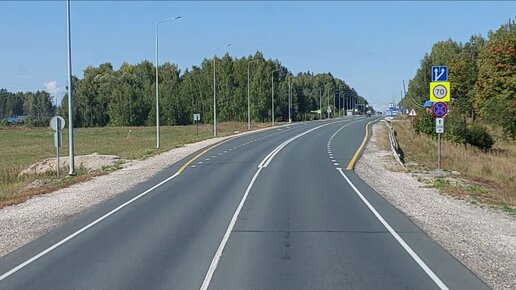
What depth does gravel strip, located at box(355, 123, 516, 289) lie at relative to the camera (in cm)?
962

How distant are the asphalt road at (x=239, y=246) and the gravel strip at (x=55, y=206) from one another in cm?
48

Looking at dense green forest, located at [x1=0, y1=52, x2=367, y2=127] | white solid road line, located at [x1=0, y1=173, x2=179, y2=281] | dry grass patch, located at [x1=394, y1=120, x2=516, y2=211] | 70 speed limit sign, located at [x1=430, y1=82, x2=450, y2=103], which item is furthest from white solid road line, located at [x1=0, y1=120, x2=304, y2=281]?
dense green forest, located at [x1=0, y1=52, x2=367, y2=127]

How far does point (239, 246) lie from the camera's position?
11.1 m

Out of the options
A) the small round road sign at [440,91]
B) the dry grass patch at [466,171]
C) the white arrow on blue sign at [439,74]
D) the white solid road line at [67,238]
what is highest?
the white arrow on blue sign at [439,74]

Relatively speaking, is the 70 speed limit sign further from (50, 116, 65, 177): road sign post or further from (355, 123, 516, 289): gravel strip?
(50, 116, 65, 177): road sign post

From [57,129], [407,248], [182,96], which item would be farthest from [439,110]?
[182,96]

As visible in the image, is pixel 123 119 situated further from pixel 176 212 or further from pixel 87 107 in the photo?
pixel 176 212

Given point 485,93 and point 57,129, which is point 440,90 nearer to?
point 57,129

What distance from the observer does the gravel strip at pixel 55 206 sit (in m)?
13.1

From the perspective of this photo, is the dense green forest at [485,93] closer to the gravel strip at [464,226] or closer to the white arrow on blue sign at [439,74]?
the white arrow on blue sign at [439,74]

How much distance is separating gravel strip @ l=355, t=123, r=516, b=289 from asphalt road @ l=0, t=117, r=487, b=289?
33cm

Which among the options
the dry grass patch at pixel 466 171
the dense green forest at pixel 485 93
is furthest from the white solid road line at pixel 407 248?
the dense green forest at pixel 485 93

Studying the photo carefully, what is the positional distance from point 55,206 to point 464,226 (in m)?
11.0

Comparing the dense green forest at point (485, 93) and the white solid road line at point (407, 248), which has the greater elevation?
the dense green forest at point (485, 93)
